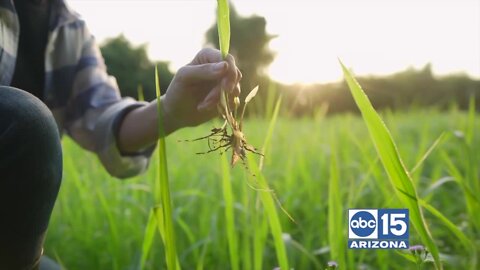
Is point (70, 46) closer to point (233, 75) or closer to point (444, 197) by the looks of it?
point (233, 75)

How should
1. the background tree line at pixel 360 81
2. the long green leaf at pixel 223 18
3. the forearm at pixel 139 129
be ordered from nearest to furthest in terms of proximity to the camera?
the long green leaf at pixel 223 18, the forearm at pixel 139 129, the background tree line at pixel 360 81

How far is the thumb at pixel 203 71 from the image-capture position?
0.54 m

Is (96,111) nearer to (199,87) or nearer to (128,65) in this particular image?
(199,87)

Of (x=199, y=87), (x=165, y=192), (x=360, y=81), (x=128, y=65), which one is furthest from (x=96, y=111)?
(x=128, y=65)

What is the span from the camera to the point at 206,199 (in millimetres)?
1484

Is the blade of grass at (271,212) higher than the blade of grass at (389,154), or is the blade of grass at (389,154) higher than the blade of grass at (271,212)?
the blade of grass at (389,154)

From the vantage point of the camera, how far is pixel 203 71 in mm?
582

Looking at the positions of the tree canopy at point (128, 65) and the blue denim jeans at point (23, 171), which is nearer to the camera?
the blue denim jeans at point (23, 171)

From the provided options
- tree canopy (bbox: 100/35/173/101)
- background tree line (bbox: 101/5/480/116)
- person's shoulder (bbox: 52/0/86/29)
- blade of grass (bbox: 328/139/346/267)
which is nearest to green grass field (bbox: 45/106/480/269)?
blade of grass (bbox: 328/139/346/267)

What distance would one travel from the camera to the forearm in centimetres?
87

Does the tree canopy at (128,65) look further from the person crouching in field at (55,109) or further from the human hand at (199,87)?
the human hand at (199,87)

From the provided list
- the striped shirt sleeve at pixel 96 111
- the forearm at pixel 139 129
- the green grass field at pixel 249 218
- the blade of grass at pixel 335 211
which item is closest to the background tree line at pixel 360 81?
the green grass field at pixel 249 218

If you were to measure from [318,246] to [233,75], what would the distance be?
2.85ft

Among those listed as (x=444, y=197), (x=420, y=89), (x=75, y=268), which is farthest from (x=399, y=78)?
(x=75, y=268)
